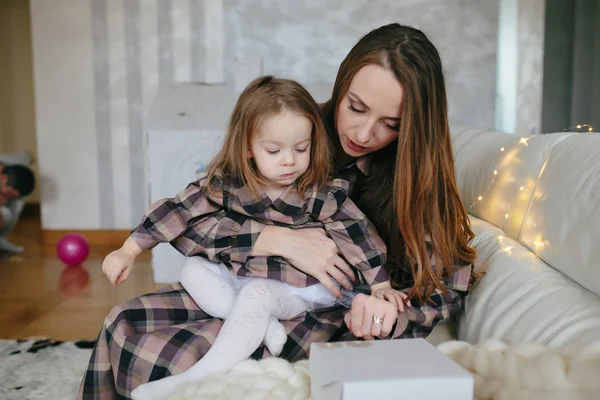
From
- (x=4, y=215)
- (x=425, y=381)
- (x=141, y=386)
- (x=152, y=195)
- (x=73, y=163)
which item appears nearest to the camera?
(x=425, y=381)

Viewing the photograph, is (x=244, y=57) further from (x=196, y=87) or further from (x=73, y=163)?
(x=73, y=163)

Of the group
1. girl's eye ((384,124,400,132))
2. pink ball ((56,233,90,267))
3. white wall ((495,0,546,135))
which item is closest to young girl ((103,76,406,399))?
girl's eye ((384,124,400,132))

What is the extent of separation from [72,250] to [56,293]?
19.6 inches

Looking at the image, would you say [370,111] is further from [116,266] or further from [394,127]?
[116,266]

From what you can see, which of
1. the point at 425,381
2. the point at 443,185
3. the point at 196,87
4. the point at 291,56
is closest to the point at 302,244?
the point at 443,185

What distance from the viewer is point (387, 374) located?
697 mm

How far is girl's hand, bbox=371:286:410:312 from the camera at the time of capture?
1.15m

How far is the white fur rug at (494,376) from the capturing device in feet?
2.39

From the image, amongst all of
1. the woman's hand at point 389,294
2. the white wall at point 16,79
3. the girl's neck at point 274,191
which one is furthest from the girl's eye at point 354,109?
the white wall at point 16,79

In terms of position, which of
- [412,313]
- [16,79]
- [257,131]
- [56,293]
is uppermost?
[16,79]

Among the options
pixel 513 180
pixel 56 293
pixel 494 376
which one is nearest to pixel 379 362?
pixel 494 376

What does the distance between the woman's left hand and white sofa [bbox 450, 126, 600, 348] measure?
0.53 ft

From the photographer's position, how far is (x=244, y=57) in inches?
135

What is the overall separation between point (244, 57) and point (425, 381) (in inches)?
115
